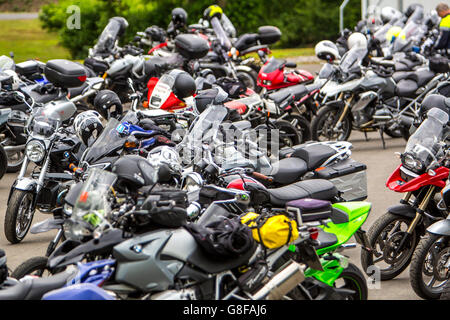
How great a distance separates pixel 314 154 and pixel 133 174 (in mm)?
2682

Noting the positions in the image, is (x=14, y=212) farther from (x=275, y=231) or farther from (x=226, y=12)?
(x=226, y=12)

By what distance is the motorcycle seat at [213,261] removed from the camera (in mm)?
4254

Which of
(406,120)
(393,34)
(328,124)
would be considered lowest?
(393,34)

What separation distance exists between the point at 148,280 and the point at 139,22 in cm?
2320

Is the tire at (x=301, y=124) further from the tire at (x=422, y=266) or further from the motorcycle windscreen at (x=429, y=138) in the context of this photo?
the tire at (x=422, y=266)

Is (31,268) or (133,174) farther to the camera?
(31,268)

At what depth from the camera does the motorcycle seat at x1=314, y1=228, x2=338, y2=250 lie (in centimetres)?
485

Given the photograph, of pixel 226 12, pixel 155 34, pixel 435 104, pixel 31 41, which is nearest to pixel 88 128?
pixel 435 104

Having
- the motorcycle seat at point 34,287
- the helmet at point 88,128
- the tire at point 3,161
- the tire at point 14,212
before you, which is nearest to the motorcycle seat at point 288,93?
the tire at point 3,161

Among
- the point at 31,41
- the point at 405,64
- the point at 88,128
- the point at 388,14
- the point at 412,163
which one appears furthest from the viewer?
the point at 31,41

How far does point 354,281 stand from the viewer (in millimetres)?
4965

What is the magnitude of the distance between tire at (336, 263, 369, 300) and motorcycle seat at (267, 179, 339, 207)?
807 millimetres

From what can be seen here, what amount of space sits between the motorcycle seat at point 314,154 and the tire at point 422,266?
5.59 feet
